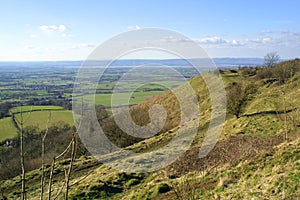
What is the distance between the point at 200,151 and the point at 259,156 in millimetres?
5774

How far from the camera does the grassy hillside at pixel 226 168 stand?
1022cm

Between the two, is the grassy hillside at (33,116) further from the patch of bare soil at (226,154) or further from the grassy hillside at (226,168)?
the patch of bare soil at (226,154)

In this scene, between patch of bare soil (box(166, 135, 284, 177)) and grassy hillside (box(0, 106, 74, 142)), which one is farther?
patch of bare soil (box(166, 135, 284, 177))

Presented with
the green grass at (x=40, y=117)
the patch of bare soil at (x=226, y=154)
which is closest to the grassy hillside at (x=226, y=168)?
the patch of bare soil at (x=226, y=154)

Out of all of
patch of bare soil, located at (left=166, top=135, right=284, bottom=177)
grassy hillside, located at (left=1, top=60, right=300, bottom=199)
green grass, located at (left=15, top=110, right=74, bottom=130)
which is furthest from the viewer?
patch of bare soil, located at (left=166, top=135, right=284, bottom=177)

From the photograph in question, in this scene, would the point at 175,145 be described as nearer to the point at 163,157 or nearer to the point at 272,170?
the point at 163,157

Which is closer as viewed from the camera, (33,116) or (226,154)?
(33,116)

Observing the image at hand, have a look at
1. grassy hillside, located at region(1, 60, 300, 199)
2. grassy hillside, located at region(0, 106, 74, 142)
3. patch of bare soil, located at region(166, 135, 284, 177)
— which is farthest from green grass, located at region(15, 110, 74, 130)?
patch of bare soil, located at region(166, 135, 284, 177)

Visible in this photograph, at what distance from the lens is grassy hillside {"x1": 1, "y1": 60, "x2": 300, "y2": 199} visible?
33.5 feet

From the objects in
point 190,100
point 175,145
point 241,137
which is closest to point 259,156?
point 241,137

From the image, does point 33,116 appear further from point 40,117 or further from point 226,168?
point 40,117

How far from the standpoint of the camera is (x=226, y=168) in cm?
1470

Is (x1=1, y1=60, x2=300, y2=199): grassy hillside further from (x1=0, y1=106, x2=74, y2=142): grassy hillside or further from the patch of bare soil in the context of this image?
(x1=0, y1=106, x2=74, y2=142): grassy hillside

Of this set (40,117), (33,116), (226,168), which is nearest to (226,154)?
(226,168)
